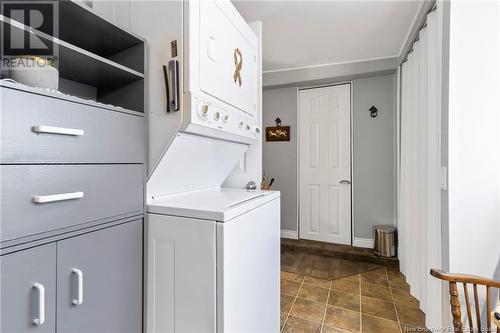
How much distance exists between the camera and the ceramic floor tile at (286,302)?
7.11ft

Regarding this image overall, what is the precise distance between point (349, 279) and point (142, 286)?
7.67 ft

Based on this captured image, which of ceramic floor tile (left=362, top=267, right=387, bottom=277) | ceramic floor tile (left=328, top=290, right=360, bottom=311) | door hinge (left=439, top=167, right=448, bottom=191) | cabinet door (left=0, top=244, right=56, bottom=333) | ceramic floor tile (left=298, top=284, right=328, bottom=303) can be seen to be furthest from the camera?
ceramic floor tile (left=362, top=267, right=387, bottom=277)

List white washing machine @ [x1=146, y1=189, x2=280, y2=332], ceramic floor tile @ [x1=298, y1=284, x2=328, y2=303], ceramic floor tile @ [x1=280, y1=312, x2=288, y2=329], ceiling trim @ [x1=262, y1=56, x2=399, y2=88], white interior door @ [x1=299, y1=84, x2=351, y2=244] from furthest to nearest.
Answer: white interior door @ [x1=299, y1=84, x2=351, y2=244] → ceiling trim @ [x1=262, y1=56, x2=399, y2=88] → ceramic floor tile @ [x1=298, y1=284, x2=328, y2=303] → ceramic floor tile @ [x1=280, y1=312, x2=288, y2=329] → white washing machine @ [x1=146, y1=189, x2=280, y2=332]

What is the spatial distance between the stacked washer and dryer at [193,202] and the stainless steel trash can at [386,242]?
226 centimetres

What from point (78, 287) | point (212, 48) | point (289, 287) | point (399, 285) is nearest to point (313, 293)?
point (289, 287)

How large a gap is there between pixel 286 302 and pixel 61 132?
7.28ft

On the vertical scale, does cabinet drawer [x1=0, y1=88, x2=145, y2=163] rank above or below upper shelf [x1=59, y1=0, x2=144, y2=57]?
below

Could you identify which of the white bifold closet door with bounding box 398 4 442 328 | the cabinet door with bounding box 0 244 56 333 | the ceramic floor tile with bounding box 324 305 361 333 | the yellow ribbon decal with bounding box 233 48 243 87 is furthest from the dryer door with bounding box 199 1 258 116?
the ceramic floor tile with bounding box 324 305 361 333

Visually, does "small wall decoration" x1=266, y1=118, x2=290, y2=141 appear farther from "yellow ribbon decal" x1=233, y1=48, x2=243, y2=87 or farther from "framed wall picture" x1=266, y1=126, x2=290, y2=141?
"yellow ribbon decal" x1=233, y1=48, x2=243, y2=87

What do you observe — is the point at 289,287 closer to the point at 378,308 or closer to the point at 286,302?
the point at 286,302

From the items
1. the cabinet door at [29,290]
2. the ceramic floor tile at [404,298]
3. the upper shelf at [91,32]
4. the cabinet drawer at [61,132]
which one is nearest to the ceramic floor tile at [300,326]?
the ceramic floor tile at [404,298]

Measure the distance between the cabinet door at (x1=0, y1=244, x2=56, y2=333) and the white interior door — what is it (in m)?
3.33

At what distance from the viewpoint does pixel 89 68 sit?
1121 millimetres

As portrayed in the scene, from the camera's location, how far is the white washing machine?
103 centimetres
